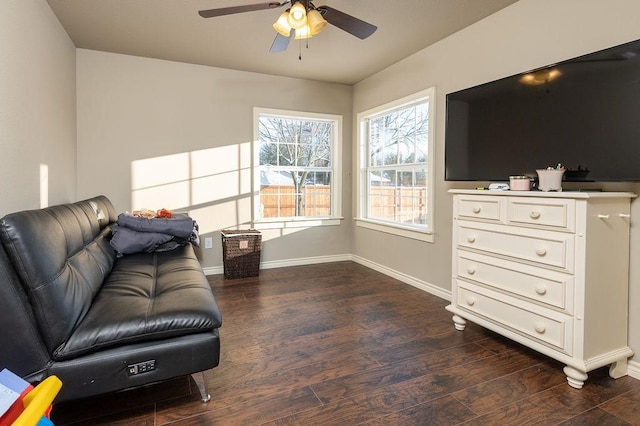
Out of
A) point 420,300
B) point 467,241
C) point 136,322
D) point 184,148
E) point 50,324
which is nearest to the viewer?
point 50,324

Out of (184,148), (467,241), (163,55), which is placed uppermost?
(163,55)

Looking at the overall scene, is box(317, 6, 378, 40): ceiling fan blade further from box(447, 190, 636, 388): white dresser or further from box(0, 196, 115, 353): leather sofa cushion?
box(0, 196, 115, 353): leather sofa cushion

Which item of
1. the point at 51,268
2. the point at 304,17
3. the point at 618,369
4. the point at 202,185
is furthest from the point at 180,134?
the point at 618,369

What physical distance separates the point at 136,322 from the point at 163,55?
316 centimetres

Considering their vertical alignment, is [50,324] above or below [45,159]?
below

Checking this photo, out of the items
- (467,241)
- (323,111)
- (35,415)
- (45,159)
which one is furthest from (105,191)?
(467,241)

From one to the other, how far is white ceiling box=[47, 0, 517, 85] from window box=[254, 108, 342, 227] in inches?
26.9

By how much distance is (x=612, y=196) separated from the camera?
1885 millimetres

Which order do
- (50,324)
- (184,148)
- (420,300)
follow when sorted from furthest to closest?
1. (184,148)
2. (420,300)
3. (50,324)

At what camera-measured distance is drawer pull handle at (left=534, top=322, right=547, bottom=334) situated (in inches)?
79.2

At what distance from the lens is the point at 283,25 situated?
2.21 m

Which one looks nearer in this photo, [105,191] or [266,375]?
[266,375]

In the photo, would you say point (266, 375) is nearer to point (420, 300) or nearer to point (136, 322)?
point (136, 322)

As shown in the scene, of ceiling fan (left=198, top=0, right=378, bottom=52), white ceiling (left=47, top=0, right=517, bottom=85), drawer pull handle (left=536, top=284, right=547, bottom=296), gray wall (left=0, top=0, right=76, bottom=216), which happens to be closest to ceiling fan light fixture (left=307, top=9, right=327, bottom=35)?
ceiling fan (left=198, top=0, right=378, bottom=52)
